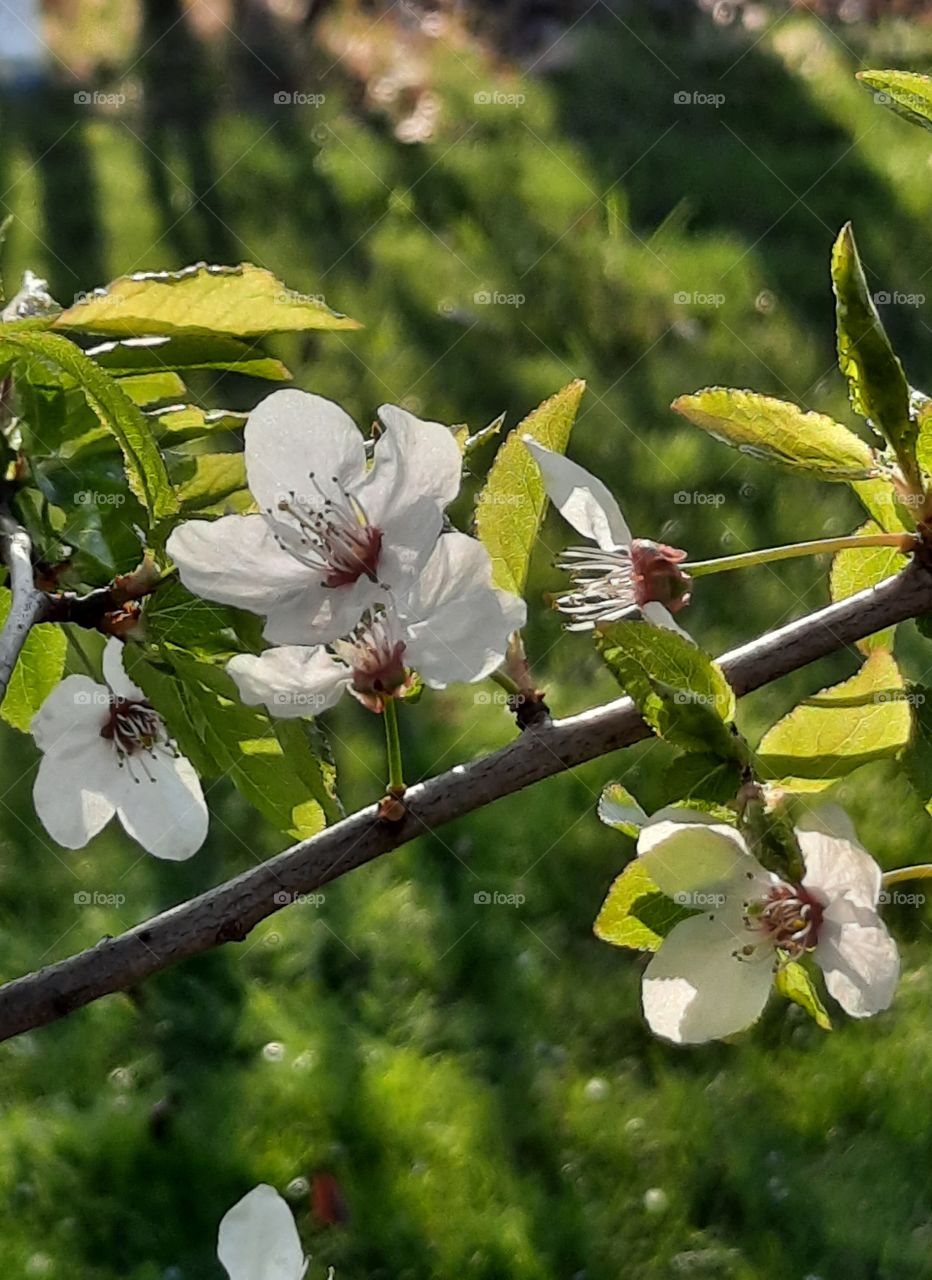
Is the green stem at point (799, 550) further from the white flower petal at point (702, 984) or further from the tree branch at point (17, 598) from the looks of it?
the tree branch at point (17, 598)

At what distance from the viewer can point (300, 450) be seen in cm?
60

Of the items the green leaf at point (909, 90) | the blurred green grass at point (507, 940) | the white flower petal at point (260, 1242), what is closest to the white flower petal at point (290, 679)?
the white flower petal at point (260, 1242)

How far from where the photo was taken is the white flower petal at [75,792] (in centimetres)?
81

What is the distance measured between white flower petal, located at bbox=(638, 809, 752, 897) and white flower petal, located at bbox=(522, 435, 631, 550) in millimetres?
151

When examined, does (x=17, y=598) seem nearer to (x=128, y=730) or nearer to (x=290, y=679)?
(x=290, y=679)

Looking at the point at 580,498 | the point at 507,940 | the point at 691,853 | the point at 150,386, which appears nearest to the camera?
the point at 691,853

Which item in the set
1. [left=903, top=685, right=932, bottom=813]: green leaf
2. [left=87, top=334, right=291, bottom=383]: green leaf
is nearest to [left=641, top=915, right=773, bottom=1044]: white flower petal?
[left=903, top=685, right=932, bottom=813]: green leaf

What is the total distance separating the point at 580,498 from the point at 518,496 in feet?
0.09

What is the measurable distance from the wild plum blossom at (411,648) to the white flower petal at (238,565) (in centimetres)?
3

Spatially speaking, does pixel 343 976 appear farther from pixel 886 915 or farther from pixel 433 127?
pixel 433 127

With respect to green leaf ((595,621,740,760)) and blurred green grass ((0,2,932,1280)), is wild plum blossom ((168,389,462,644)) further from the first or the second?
blurred green grass ((0,2,932,1280))

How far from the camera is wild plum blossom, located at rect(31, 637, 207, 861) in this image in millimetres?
809

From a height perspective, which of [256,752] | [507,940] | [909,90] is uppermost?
[909,90]

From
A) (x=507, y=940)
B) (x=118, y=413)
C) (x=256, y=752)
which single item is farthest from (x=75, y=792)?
(x=507, y=940)
